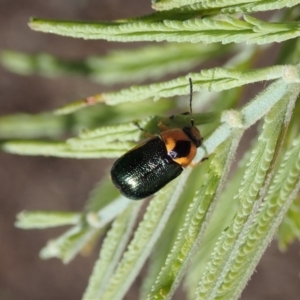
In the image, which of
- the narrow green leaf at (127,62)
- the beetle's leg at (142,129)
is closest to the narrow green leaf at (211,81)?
the beetle's leg at (142,129)

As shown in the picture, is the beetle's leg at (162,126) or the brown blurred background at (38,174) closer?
the beetle's leg at (162,126)

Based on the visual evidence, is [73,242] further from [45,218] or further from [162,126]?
[162,126]

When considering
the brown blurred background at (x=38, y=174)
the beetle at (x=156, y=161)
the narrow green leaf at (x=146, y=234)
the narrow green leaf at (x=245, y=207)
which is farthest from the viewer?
the brown blurred background at (x=38, y=174)

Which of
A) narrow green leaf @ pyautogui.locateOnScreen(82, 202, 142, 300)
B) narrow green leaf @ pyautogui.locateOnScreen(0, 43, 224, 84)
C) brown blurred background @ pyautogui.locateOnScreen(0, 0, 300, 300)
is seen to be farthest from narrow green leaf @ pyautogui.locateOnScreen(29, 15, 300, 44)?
brown blurred background @ pyautogui.locateOnScreen(0, 0, 300, 300)

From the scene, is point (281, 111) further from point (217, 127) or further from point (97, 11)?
point (97, 11)

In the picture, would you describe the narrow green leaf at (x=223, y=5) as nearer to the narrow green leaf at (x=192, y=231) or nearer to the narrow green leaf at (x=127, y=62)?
the narrow green leaf at (x=192, y=231)

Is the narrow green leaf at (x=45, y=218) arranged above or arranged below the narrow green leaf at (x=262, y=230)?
above

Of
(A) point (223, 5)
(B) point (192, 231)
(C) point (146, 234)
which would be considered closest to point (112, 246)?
(C) point (146, 234)
